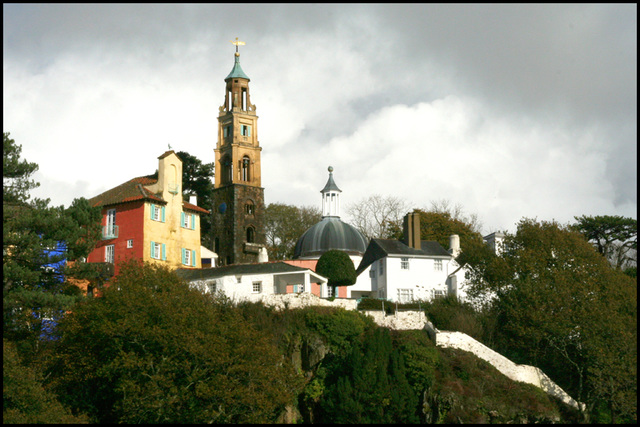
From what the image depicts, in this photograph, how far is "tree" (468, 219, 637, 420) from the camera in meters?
45.2

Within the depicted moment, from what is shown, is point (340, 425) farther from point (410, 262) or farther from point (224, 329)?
point (410, 262)

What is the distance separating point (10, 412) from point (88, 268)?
10.00 metres

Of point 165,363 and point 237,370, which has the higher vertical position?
point 165,363

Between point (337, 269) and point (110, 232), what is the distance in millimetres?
14943

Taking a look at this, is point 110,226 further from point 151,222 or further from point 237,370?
point 237,370

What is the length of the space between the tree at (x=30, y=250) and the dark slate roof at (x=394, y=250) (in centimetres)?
2262

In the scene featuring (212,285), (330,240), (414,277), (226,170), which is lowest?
(212,285)

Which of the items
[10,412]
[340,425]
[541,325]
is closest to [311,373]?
[340,425]

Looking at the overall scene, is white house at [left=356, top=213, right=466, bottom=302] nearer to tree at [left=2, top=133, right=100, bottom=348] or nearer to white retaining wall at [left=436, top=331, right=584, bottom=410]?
white retaining wall at [left=436, top=331, right=584, bottom=410]

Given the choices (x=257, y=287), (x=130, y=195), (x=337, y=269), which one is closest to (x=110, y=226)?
(x=130, y=195)

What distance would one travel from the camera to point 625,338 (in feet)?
149

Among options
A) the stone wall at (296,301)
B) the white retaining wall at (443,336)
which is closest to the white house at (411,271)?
the white retaining wall at (443,336)

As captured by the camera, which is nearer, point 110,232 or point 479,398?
point 479,398

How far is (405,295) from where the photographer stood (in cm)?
6153
